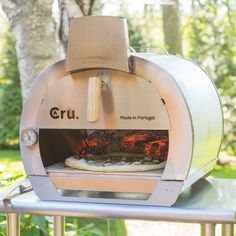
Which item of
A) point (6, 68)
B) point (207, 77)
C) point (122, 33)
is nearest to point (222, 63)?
point (6, 68)

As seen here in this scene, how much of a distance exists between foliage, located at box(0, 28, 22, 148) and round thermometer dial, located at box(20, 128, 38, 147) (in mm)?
4723

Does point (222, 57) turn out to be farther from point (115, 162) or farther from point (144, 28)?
point (115, 162)

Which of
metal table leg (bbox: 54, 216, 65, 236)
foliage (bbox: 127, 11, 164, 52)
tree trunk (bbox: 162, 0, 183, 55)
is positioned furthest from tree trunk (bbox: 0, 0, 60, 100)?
foliage (bbox: 127, 11, 164, 52)

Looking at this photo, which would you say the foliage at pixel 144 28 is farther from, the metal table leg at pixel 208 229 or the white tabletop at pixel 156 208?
the metal table leg at pixel 208 229

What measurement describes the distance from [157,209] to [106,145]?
30cm

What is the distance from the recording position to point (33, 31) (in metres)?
2.45

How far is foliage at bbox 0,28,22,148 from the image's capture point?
615 centimetres

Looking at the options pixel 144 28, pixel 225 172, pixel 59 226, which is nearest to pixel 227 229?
pixel 59 226

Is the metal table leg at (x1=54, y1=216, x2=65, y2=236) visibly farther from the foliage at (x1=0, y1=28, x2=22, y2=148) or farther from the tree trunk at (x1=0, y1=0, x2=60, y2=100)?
the foliage at (x1=0, y1=28, x2=22, y2=148)

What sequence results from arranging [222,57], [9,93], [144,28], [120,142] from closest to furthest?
1. [120,142]
2. [144,28]
3. [222,57]
4. [9,93]

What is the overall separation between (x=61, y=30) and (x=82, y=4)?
0.15m

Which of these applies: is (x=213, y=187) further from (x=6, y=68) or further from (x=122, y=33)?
(x=6, y=68)

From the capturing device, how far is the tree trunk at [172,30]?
3.82 meters

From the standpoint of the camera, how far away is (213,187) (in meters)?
1.65
